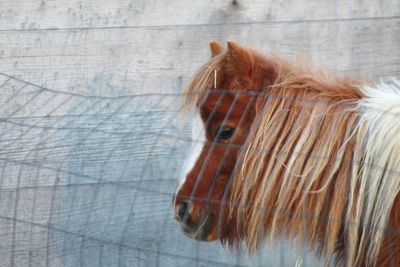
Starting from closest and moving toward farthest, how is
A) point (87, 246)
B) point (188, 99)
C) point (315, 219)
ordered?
point (315, 219)
point (188, 99)
point (87, 246)

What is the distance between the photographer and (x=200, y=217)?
2457 millimetres

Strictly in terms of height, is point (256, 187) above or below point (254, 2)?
below

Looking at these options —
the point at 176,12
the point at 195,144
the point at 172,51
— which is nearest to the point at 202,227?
the point at 195,144

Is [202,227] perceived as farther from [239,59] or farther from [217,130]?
[239,59]

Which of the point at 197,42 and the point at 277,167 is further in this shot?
the point at 197,42

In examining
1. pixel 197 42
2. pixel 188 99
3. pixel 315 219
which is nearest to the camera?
pixel 315 219

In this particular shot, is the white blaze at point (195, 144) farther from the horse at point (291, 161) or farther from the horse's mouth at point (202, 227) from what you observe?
the horse's mouth at point (202, 227)

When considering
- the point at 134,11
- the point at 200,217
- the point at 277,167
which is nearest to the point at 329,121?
the point at 277,167

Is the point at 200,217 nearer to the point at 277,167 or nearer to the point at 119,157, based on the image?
the point at 277,167

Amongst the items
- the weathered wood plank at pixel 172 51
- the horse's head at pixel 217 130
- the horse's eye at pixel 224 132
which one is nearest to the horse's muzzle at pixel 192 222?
the horse's head at pixel 217 130

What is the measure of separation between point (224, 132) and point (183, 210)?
26 cm

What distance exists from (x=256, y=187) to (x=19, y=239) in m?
1.21

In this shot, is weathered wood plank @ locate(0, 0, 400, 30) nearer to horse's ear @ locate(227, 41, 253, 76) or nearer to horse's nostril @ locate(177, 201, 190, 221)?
horse's ear @ locate(227, 41, 253, 76)

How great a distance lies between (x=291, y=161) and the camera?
2.34 meters
